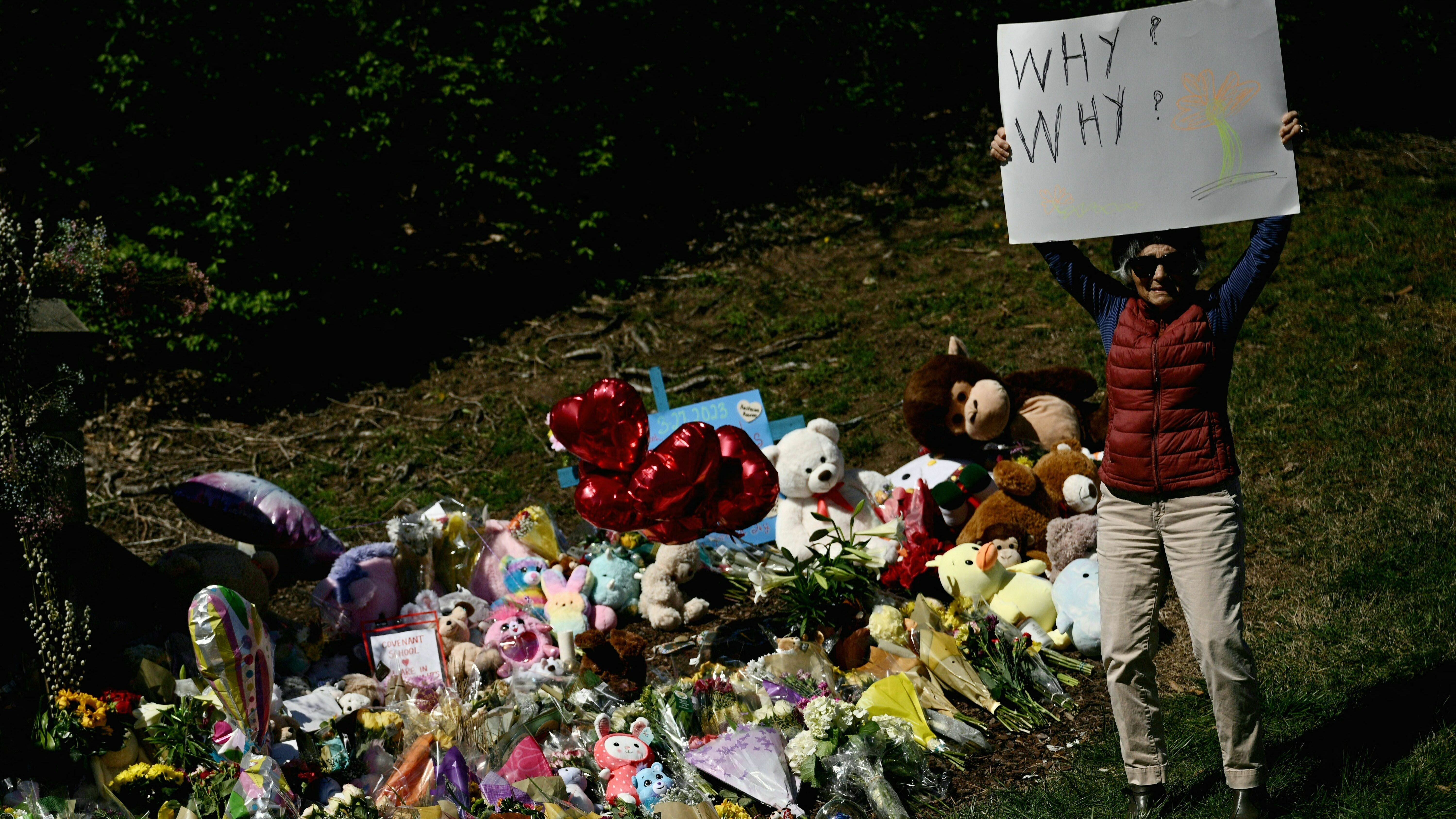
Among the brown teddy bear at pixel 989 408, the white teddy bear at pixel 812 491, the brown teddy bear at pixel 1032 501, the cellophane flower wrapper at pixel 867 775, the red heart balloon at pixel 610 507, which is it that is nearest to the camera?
the cellophane flower wrapper at pixel 867 775

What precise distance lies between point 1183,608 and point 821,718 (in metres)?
1.21

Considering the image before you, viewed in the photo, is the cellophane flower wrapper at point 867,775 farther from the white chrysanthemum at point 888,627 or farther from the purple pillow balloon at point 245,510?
the purple pillow balloon at point 245,510

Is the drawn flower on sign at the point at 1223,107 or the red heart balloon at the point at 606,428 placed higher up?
the drawn flower on sign at the point at 1223,107

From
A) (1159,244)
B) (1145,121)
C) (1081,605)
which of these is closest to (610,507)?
(1081,605)

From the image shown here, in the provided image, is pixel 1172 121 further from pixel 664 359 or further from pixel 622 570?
pixel 664 359

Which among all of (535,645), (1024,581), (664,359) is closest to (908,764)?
(1024,581)

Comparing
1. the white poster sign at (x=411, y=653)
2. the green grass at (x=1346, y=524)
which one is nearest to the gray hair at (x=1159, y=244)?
the green grass at (x=1346, y=524)

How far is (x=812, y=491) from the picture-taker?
16.6 feet

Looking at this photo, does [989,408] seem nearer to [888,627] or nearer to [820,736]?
[888,627]

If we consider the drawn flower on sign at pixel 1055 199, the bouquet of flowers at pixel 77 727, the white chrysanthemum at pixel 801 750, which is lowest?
the white chrysanthemum at pixel 801 750

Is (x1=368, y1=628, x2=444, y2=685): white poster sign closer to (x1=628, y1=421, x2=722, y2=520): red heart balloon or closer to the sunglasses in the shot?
(x1=628, y1=421, x2=722, y2=520): red heart balloon

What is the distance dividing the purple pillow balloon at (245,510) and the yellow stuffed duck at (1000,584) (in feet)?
9.61

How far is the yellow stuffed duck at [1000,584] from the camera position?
14.5 ft

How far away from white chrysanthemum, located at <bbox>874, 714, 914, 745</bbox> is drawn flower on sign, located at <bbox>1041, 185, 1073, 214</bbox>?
1.80 metres
